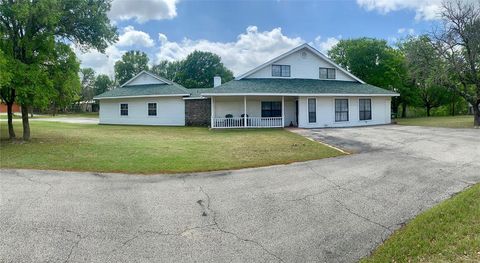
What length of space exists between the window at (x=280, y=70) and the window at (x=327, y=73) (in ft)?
10.3

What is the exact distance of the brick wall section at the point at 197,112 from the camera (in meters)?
25.0

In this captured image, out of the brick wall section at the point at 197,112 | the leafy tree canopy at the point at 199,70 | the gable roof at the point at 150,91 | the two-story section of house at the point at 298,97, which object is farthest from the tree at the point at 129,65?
the two-story section of house at the point at 298,97

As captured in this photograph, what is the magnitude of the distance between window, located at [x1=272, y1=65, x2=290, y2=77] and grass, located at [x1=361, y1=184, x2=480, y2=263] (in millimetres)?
20344

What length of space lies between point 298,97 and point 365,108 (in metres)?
6.01

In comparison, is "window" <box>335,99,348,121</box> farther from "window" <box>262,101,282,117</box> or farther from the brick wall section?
the brick wall section

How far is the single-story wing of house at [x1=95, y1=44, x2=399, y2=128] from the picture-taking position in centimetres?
2197

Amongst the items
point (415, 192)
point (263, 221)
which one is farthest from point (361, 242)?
point (415, 192)

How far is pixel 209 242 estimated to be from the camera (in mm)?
4273

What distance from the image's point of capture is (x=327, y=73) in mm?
25781

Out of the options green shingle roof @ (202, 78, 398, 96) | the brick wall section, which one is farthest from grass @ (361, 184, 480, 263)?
the brick wall section

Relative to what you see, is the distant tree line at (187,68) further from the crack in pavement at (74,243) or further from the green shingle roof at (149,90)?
the crack in pavement at (74,243)

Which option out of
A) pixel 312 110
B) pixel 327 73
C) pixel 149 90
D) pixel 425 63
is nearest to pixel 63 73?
pixel 149 90

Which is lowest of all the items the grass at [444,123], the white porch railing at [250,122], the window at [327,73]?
A: the grass at [444,123]

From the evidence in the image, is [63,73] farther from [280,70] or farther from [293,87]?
[280,70]
